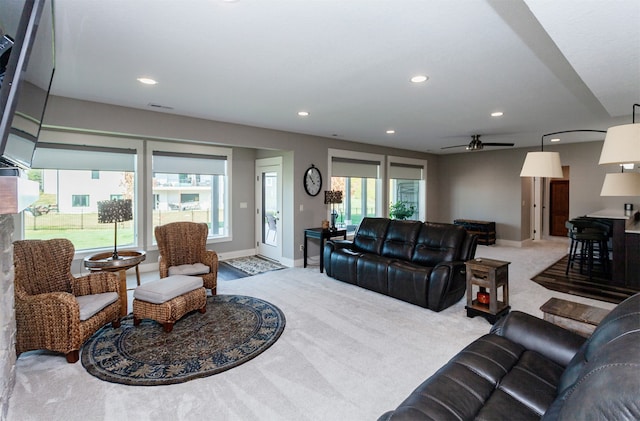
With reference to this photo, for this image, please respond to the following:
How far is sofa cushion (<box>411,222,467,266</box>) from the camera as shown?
159 inches

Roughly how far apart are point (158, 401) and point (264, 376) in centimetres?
73

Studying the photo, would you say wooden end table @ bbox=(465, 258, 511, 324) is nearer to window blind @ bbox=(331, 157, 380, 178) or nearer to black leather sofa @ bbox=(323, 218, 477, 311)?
black leather sofa @ bbox=(323, 218, 477, 311)

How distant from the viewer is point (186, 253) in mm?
4355

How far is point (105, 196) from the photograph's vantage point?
5090 millimetres

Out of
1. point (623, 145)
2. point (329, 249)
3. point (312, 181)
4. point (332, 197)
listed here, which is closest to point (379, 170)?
point (332, 197)

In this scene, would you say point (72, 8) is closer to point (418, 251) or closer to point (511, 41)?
point (511, 41)

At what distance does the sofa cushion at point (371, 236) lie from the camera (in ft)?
15.9

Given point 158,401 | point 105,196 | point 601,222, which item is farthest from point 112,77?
point 601,222

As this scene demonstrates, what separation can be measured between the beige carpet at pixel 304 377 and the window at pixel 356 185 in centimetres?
370

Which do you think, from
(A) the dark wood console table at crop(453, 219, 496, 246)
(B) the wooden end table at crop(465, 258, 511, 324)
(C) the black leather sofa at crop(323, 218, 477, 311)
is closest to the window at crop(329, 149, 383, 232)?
(C) the black leather sofa at crop(323, 218, 477, 311)

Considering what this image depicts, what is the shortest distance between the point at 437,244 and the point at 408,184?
16.6 feet

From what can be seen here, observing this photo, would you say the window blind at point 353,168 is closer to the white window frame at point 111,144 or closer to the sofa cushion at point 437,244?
the sofa cushion at point 437,244

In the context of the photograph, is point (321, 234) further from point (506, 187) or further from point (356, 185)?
point (506, 187)

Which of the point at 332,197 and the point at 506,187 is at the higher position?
the point at 506,187
